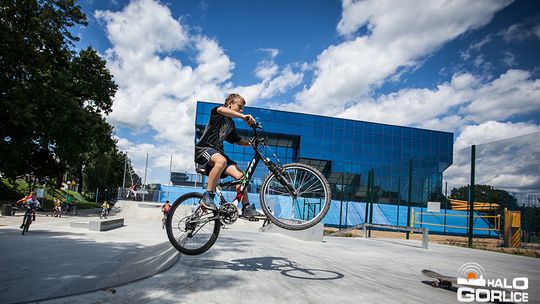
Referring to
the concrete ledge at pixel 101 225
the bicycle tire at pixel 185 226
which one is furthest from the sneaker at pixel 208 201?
the concrete ledge at pixel 101 225

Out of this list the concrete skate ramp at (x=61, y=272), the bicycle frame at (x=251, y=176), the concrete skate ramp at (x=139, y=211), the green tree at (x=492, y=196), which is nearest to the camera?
the concrete skate ramp at (x=61, y=272)

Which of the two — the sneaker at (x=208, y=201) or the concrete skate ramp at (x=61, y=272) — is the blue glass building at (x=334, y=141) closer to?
the concrete skate ramp at (x=61, y=272)

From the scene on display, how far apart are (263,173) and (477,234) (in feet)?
93.6

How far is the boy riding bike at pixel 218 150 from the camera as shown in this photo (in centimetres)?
464

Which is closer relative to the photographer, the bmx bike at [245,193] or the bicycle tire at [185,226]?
the bmx bike at [245,193]

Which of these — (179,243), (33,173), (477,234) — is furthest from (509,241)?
(33,173)

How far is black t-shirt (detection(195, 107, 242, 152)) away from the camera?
488cm

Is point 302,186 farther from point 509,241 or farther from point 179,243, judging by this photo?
point 509,241

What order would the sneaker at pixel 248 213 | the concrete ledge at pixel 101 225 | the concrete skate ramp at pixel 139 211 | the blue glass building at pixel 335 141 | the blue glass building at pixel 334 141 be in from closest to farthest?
the sneaker at pixel 248 213 < the concrete ledge at pixel 101 225 < the concrete skate ramp at pixel 139 211 < the blue glass building at pixel 335 141 < the blue glass building at pixel 334 141

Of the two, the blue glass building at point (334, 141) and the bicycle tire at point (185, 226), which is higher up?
the blue glass building at point (334, 141)

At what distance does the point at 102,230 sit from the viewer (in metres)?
13.4

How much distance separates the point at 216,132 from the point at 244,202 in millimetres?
1170

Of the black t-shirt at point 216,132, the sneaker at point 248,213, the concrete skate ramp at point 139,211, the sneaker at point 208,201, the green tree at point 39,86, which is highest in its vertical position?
the green tree at point 39,86

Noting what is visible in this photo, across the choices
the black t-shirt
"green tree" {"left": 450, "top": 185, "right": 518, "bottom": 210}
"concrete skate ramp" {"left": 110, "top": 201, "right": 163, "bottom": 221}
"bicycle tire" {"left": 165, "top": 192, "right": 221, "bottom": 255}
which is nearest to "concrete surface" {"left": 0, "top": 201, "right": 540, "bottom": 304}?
"bicycle tire" {"left": 165, "top": 192, "right": 221, "bottom": 255}
